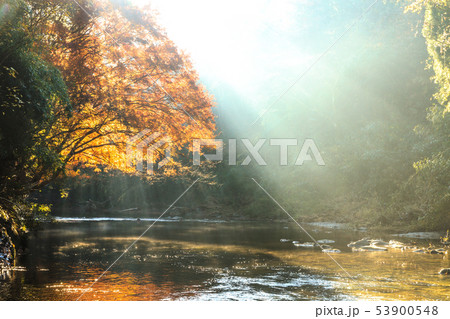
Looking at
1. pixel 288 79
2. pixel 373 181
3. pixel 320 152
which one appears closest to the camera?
pixel 373 181

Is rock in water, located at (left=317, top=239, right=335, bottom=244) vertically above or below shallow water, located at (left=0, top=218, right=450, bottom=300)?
below

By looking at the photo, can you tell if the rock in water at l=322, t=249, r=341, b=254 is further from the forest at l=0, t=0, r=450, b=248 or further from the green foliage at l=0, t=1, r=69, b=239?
the green foliage at l=0, t=1, r=69, b=239

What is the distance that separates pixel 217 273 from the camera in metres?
12.0

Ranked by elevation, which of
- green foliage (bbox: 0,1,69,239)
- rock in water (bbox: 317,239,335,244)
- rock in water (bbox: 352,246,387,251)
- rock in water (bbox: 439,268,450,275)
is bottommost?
rock in water (bbox: 317,239,335,244)

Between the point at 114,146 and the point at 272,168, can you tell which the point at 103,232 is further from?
the point at 272,168

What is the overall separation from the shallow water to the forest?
242 cm

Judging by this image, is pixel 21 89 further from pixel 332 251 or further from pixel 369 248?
pixel 369 248

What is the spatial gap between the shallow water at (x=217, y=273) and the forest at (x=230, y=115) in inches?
95.1

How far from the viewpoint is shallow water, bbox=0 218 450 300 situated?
30.2 ft

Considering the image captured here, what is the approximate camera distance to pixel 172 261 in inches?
554

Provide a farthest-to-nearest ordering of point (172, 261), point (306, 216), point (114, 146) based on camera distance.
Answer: point (306, 216)
point (114, 146)
point (172, 261)

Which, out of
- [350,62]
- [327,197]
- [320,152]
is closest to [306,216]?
[327,197]

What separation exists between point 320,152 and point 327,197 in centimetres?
351

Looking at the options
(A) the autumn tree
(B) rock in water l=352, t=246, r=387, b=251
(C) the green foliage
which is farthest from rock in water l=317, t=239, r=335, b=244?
(C) the green foliage
